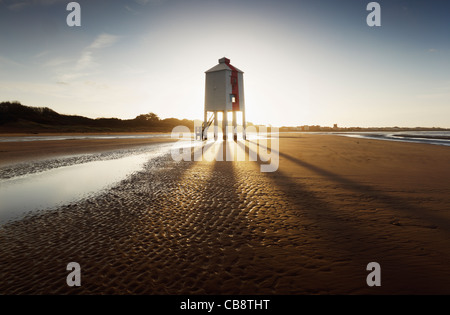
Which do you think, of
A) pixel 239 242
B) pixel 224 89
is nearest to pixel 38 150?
pixel 224 89

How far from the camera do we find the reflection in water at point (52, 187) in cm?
595

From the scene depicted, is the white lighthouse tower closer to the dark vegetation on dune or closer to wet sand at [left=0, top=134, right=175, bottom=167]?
wet sand at [left=0, top=134, right=175, bottom=167]

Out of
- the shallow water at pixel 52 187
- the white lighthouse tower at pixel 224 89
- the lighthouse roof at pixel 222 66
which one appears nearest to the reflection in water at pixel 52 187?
the shallow water at pixel 52 187

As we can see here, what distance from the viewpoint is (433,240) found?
379cm

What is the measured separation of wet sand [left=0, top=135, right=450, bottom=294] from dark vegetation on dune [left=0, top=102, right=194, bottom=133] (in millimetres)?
56803

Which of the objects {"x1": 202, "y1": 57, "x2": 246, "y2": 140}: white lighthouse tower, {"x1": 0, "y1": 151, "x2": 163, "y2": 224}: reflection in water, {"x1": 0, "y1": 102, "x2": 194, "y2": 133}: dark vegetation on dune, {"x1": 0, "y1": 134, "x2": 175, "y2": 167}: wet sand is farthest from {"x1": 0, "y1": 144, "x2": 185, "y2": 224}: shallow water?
{"x1": 0, "y1": 102, "x2": 194, "y2": 133}: dark vegetation on dune

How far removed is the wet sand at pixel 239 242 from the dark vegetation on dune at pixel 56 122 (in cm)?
5680

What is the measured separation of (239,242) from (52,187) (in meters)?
7.15

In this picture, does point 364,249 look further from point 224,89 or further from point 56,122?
point 56,122

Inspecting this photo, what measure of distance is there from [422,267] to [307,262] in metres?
1.52

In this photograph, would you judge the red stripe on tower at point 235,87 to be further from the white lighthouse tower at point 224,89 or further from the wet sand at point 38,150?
the wet sand at point 38,150

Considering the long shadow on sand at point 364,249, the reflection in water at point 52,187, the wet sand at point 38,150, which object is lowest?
the long shadow on sand at point 364,249

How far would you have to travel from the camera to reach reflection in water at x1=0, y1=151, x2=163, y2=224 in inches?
234

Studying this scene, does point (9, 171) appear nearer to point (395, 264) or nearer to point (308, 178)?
point (308, 178)
